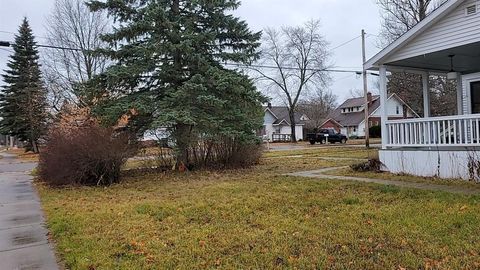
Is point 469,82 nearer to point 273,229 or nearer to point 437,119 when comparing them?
point 437,119

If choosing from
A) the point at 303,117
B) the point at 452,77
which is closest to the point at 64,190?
the point at 452,77

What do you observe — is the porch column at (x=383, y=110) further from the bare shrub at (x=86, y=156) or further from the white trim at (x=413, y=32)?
the bare shrub at (x=86, y=156)

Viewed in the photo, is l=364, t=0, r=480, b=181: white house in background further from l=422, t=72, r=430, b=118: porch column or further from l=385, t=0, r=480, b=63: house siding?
l=422, t=72, r=430, b=118: porch column

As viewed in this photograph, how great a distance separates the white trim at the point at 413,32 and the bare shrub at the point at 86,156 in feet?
26.2

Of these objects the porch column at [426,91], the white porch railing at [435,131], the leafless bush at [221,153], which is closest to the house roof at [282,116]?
the leafless bush at [221,153]

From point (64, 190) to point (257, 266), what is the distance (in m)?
8.60

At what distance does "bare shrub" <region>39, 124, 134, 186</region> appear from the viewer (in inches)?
452

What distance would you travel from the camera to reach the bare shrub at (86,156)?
11.5 metres

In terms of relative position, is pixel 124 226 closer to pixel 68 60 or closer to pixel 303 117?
pixel 68 60

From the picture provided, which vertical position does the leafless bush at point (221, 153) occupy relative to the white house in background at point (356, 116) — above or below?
below

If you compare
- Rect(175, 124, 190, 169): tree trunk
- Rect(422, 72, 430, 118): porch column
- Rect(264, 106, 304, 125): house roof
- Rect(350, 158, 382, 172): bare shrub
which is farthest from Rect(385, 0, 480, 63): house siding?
Rect(264, 106, 304, 125): house roof

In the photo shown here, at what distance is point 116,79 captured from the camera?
13.9 metres

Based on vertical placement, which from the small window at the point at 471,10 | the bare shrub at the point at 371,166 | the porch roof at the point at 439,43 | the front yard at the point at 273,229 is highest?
the small window at the point at 471,10

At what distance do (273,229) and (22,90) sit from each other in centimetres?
4252
